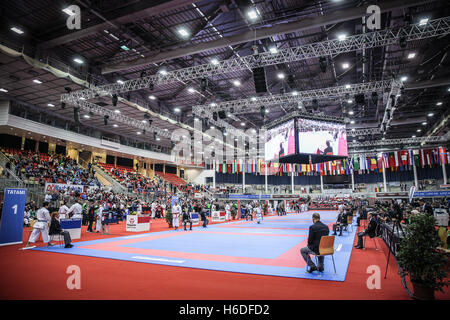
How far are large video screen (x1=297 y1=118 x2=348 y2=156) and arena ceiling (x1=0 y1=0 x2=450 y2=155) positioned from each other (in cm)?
164

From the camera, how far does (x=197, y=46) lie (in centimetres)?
1424

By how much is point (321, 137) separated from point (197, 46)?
9.82 metres

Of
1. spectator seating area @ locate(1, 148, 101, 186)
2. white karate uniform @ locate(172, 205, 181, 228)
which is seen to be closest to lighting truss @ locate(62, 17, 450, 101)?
white karate uniform @ locate(172, 205, 181, 228)

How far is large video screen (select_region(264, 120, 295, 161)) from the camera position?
1786cm

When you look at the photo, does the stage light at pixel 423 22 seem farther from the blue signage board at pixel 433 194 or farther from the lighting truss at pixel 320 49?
the blue signage board at pixel 433 194

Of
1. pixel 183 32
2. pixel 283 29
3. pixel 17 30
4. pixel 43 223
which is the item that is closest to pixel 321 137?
pixel 283 29

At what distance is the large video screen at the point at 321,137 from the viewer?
57.7ft

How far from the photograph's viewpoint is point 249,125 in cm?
3250

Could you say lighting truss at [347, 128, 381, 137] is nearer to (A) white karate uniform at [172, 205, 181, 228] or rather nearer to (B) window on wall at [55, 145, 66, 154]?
(A) white karate uniform at [172, 205, 181, 228]

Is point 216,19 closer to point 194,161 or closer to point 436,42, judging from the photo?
point 436,42

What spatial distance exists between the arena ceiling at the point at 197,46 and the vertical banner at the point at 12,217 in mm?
8283

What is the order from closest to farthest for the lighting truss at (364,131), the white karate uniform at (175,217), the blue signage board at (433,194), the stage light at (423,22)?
the stage light at (423,22), the white karate uniform at (175,217), the blue signage board at (433,194), the lighting truss at (364,131)

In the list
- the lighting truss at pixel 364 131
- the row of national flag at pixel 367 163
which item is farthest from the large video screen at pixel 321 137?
the row of national flag at pixel 367 163
